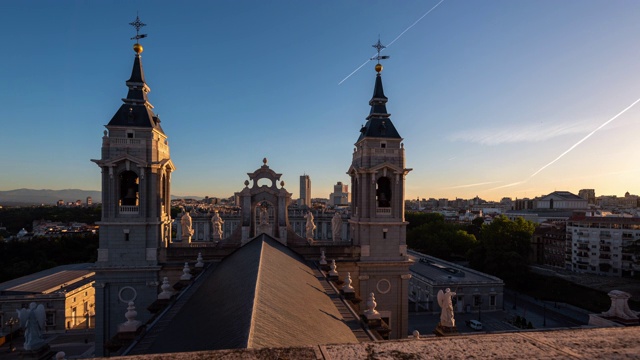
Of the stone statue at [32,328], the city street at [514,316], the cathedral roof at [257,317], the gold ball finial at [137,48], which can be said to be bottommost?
the city street at [514,316]

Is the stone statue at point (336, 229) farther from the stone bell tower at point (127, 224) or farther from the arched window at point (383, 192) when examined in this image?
the stone bell tower at point (127, 224)

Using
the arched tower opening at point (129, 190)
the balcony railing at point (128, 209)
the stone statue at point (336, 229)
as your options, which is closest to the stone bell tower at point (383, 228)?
the stone statue at point (336, 229)

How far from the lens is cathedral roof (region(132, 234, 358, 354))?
730cm

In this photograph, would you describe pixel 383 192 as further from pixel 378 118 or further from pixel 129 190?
pixel 129 190

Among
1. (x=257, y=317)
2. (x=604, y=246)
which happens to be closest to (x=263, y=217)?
(x=257, y=317)

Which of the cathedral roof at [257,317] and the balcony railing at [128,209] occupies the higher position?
the balcony railing at [128,209]

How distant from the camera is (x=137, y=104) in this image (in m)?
23.0

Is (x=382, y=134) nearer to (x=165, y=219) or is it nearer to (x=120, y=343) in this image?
(x=165, y=219)

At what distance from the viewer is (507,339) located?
181 inches

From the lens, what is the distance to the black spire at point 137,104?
2223 centimetres

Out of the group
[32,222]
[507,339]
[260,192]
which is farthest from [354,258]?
[32,222]

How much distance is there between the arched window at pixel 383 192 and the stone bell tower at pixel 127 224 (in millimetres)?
15339

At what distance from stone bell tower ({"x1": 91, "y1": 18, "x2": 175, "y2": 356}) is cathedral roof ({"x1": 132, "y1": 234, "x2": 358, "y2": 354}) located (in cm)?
1080

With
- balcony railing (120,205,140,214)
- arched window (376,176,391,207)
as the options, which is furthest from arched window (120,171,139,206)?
arched window (376,176,391,207)
